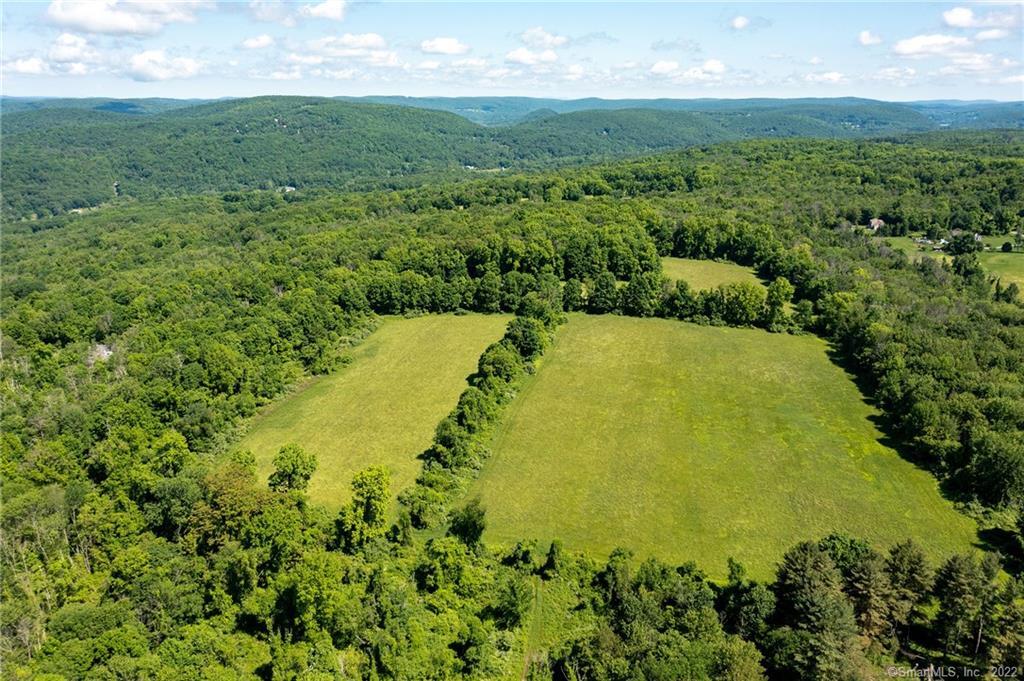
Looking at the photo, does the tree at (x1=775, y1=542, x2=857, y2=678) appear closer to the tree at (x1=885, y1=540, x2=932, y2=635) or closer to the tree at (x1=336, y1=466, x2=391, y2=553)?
the tree at (x1=885, y1=540, x2=932, y2=635)

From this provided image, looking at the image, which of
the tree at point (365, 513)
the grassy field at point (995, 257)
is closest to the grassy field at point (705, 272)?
the grassy field at point (995, 257)

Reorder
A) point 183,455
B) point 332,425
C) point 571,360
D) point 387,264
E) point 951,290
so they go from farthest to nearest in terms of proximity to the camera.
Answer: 1. point 387,264
2. point 951,290
3. point 571,360
4. point 332,425
5. point 183,455

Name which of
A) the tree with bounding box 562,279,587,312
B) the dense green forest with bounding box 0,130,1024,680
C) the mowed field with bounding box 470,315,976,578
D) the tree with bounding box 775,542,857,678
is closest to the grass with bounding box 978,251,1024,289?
the dense green forest with bounding box 0,130,1024,680

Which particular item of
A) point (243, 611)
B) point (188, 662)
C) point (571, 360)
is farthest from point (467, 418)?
point (188, 662)

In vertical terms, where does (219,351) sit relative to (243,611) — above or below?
above

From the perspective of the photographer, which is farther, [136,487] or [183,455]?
[183,455]

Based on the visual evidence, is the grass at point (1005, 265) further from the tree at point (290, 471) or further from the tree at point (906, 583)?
the tree at point (290, 471)

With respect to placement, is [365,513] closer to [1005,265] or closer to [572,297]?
[572,297]

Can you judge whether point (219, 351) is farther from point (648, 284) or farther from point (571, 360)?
point (648, 284)
